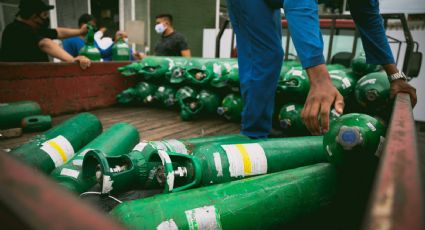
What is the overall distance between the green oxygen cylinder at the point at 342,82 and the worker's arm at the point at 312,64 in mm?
1518

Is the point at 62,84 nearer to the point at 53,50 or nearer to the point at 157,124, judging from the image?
the point at 53,50

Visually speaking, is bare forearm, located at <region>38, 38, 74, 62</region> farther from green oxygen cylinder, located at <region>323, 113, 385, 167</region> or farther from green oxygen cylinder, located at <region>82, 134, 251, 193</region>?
green oxygen cylinder, located at <region>323, 113, 385, 167</region>

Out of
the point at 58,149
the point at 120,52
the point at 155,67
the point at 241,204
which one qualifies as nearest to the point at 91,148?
the point at 58,149

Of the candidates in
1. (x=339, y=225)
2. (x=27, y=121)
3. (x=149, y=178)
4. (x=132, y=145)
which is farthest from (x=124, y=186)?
(x=27, y=121)

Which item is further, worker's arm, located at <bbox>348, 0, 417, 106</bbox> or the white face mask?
the white face mask

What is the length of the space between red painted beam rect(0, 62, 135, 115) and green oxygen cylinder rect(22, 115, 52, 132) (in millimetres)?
405

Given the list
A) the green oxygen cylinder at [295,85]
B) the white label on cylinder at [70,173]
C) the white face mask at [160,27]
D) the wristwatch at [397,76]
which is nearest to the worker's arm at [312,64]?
the wristwatch at [397,76]

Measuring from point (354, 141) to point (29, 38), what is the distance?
3.49 metres

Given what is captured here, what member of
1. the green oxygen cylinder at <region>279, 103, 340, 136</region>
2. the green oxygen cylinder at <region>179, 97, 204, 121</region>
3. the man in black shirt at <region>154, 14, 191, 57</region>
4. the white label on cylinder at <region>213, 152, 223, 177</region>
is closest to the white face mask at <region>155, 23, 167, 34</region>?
the man in black shirt at <region>154, 14, 191, 57</region>

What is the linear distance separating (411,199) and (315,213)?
1000mm

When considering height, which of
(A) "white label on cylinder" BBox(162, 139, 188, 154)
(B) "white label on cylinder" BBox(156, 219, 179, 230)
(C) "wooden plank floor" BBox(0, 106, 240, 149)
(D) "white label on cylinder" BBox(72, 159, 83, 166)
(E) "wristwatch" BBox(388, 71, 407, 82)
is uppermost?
(E) "wristwatch" BBox(388, 71, 407, 82)

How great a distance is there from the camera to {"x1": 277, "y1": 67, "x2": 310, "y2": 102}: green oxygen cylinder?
2689 millimetres

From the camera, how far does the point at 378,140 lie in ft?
4.56

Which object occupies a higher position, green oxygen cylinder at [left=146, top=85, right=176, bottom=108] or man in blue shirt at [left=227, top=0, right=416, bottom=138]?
man in blue shirt at [left=227, top=0, right=416, bottom=138]
